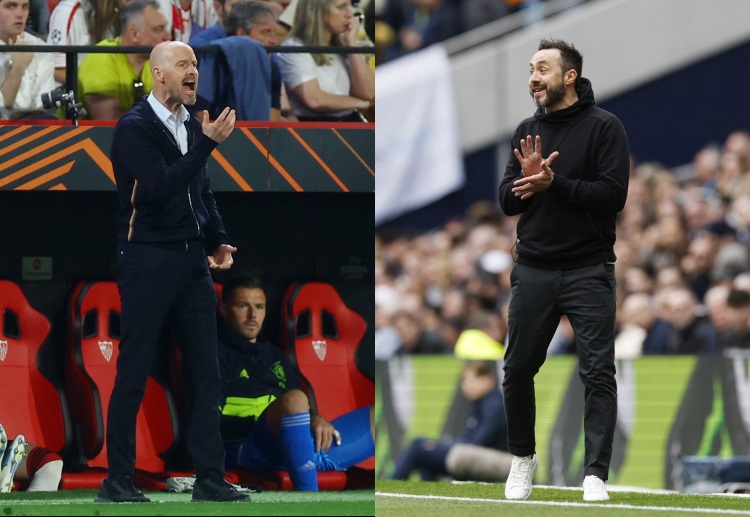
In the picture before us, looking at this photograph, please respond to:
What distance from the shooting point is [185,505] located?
6.85 meters

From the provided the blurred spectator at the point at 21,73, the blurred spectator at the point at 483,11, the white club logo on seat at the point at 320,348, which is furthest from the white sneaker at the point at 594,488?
the blurred spectator at the point at 483,11

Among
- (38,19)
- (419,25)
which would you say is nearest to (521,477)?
(38,19)

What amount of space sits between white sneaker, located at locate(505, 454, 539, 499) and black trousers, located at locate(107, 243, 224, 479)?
1263mm

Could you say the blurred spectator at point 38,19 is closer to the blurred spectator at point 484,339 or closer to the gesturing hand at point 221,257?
the gesturing hand at point 221,257

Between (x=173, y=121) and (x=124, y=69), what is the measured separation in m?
0.67

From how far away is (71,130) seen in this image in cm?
736

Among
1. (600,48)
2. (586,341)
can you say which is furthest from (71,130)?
(600,48)

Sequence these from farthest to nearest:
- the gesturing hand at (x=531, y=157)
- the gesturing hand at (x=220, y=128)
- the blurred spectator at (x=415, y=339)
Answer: the blurred spectator at (x=415, y=339)
the gesturing hand at (x=531, y=157)
the gesturing hand at (x=220, y=128)

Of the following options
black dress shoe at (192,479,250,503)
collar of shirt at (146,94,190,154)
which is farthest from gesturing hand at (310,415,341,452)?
collar of shirt at (146,94,190,154)

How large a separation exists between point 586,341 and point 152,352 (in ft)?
5.93

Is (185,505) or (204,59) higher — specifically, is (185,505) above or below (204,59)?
below

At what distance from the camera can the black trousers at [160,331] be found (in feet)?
22.5

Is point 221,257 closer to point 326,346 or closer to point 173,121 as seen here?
point 173,121

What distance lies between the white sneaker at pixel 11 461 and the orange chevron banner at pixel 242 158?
117cm
